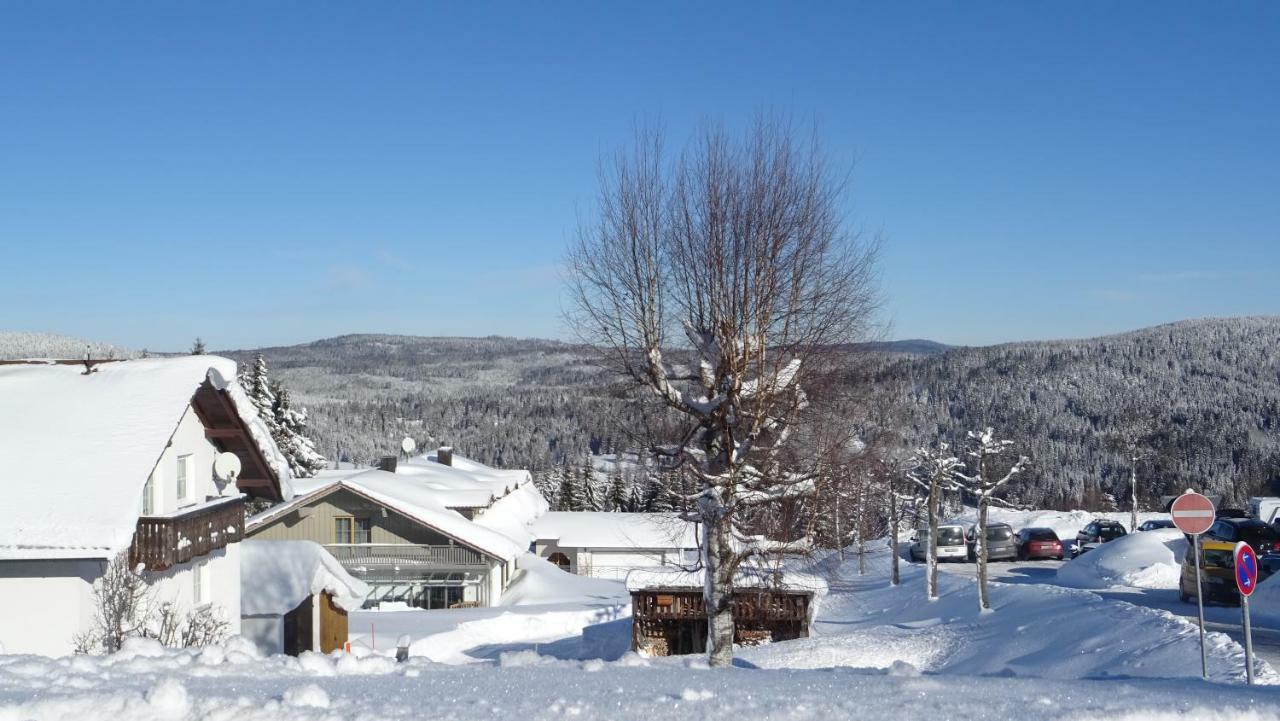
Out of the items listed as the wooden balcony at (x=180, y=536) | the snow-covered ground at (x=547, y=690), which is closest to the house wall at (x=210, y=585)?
the wooden balcony at (x=180, y=536)

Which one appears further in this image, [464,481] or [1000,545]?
[464,481]

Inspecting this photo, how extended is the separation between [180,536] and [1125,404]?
447ft

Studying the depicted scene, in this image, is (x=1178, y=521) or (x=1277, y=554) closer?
(x=1178, y=521)

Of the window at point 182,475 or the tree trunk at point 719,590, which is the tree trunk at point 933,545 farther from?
the window at point 182,475

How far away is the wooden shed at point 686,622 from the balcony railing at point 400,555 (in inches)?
553

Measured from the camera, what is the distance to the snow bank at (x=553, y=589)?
1622 inches

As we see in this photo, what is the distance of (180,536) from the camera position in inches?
718

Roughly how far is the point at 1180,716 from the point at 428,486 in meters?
43.5

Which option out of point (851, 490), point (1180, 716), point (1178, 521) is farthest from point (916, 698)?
point (851, 490)

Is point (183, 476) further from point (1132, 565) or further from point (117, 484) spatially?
point (1132, 565)

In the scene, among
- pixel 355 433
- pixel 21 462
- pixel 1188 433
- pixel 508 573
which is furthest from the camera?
pixel 355 433

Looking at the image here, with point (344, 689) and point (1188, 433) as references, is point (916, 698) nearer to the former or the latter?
point (344, 689)

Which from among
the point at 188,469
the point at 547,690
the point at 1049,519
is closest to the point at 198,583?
the point at 188,469

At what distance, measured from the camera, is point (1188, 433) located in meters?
113
